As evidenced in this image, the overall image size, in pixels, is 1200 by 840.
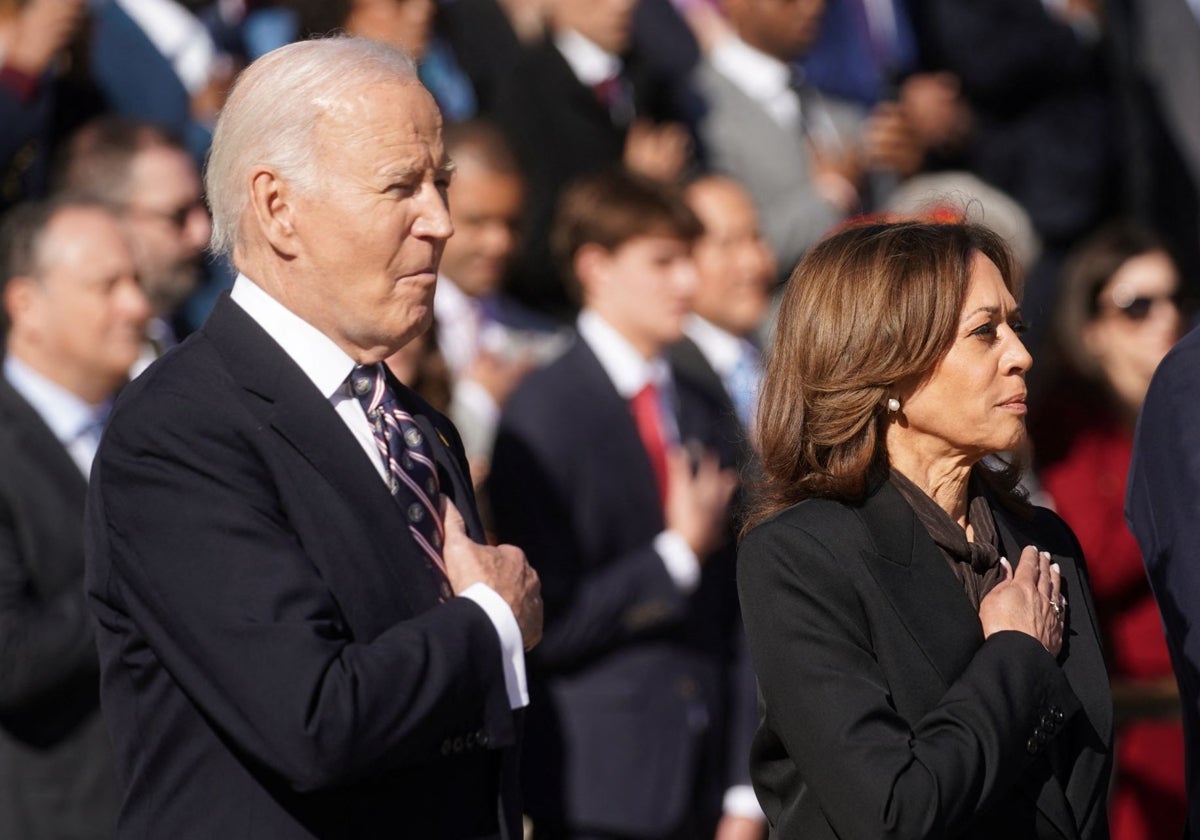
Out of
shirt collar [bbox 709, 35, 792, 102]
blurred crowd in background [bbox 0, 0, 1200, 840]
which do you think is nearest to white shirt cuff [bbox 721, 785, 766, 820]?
blurred crowd in background [bbox 0, 0, 1200, 840]

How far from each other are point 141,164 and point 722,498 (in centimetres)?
212

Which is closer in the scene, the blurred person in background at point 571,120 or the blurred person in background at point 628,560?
the blurred person in background at point 628,560

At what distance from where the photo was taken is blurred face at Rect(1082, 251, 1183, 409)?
20.5ft

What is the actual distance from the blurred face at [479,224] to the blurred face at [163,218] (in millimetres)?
970

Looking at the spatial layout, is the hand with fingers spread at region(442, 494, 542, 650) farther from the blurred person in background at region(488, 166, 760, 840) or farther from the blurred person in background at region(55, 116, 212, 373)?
the blurred person in background at region(55, 116, 212, 373)

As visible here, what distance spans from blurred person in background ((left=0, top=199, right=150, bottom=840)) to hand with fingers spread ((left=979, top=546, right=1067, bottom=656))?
2151mm

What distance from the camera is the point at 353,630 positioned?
119 inches

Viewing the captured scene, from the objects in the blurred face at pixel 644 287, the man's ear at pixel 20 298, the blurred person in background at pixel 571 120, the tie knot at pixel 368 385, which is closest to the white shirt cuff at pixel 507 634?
the tie knot at pixel 368 385

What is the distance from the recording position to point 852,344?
10.3 ft

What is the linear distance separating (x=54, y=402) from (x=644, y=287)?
188 cm

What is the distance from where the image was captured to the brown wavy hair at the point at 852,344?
3.12m

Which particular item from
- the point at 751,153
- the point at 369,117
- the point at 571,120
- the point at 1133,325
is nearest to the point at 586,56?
the point at 571,120

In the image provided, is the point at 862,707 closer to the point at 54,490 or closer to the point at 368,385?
the point at 368,385

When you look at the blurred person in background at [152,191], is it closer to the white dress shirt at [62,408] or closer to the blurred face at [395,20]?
the white dress shirt at [62,408]
